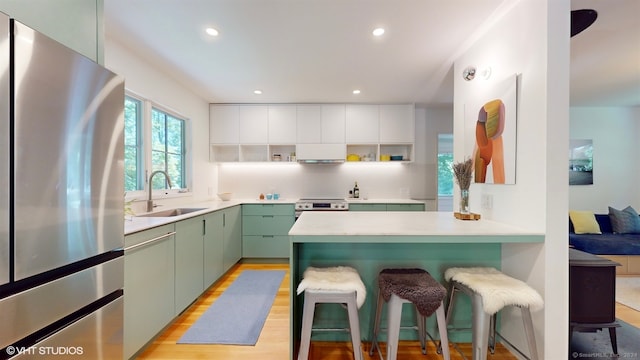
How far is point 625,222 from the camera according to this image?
3.56 meters

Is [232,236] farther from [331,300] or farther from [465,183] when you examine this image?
[465,183]

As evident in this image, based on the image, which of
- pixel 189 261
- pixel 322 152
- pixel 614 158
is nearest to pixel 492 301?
pixel 189 261

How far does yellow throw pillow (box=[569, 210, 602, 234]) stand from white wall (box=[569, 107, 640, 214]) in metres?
0.78

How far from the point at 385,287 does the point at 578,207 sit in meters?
4.82

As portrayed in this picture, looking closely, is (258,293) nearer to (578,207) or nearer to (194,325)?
(194,325)

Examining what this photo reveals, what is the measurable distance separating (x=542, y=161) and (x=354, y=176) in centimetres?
298

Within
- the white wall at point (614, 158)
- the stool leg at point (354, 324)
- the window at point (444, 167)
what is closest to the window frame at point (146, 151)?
the stool leg at point (354, 324)

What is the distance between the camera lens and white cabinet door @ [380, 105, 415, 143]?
4.05m

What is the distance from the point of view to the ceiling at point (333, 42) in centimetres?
182

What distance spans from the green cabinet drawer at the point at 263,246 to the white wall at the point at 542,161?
8.89 feet

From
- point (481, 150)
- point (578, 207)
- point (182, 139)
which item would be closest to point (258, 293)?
point (182, 139)

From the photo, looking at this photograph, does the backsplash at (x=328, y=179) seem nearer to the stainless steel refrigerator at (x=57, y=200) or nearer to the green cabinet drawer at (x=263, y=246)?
the green cabinet drawer at (x=263, y=246)

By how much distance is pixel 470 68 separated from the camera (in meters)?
2.25

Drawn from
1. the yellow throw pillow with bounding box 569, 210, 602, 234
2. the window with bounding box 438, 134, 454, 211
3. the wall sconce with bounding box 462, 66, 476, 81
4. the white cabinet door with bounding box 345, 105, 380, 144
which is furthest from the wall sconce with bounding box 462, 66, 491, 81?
the yellow throw pillow with bounding box 569, 210, 602, 234
